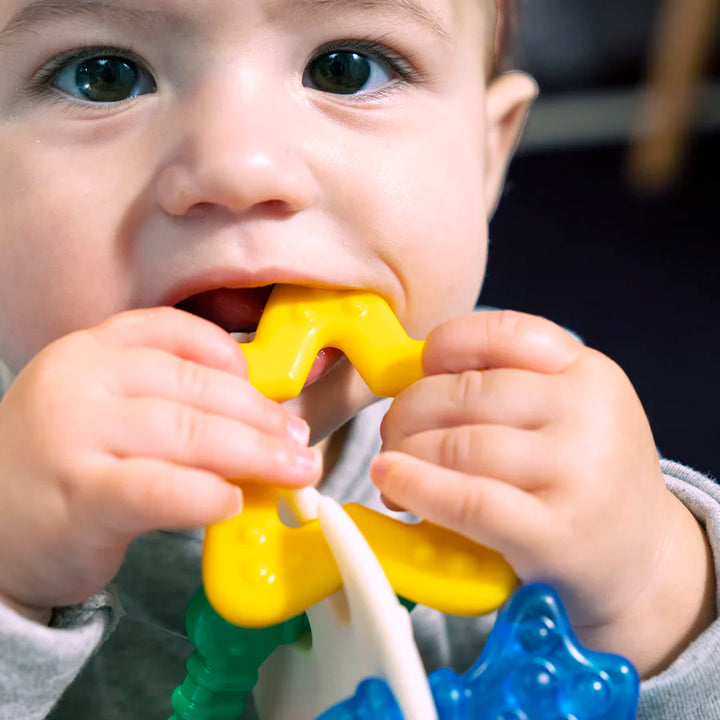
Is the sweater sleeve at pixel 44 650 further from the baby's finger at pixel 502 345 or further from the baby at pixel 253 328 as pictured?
the baby's finger at pixel 502 345

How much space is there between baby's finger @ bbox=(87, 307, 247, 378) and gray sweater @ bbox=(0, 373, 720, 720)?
0.16 metres

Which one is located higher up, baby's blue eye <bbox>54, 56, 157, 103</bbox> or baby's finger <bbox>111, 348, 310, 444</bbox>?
baby's blue eye <bbox>54, 56, 157, 103</bbox>

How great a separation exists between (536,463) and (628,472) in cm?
6

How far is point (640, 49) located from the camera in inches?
105

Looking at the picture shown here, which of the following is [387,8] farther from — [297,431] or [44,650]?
[44,650]

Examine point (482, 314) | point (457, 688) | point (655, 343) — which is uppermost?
point (482, 314)

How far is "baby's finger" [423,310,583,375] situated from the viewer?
56cm

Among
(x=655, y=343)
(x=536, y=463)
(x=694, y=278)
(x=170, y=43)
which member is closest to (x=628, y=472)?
(x=536, y=463)

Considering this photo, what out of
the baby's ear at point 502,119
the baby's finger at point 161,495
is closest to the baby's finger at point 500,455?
the baby's finger at point 161,495

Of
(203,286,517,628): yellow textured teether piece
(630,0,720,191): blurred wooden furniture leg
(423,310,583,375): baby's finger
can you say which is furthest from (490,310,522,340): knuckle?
(630,0,720,191): blurred wooden furniture leg

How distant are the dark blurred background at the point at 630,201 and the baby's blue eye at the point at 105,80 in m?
0.57

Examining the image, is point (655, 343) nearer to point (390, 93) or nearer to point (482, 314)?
point (390, 93)

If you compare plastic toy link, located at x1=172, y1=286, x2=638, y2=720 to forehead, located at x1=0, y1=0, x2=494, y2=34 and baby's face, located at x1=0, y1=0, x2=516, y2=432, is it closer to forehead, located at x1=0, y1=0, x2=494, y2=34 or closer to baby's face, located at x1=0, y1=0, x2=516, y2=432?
baby's face, located at x1=0, y1=0, x2=516, y2=432

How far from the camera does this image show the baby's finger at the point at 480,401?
54 cm
